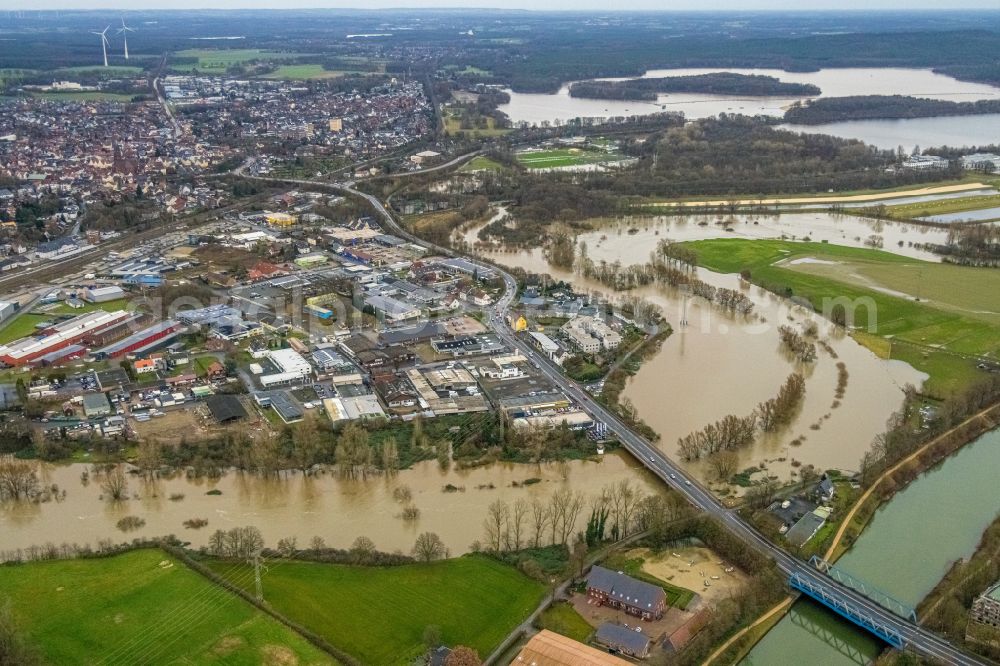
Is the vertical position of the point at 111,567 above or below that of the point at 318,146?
below

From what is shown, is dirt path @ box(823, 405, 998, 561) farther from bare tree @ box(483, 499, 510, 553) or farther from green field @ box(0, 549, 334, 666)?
green field @ box(0, 549, 334, 666)

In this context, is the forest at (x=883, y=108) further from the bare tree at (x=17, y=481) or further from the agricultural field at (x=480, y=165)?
the bare tree at (x=17, y=481)

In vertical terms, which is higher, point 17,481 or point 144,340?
point 144,340

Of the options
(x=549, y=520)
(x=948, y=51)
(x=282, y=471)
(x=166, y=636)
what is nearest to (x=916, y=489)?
(x=549, y=520)

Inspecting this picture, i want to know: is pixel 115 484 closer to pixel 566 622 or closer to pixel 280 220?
pixel 566 622

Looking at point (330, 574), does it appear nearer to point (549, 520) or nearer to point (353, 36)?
point (549, 520)

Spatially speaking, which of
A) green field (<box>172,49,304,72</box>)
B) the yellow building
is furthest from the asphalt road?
green field (<box>172,49,304,72</box>)

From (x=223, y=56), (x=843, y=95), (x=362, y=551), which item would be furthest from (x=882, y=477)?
(x=223, y=56)
